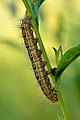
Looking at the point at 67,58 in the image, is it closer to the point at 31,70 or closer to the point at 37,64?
the point at 37,64

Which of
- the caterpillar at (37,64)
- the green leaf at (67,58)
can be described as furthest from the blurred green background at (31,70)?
the green leaf at (67,58)

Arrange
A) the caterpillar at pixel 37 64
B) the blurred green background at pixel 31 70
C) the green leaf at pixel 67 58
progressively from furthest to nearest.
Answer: the blurred green background at pixel 31 70 < the caterpillar at pixel 37 64 < the green leaf at pixel 67 58

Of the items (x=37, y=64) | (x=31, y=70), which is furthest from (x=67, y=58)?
(x=31, y=70)

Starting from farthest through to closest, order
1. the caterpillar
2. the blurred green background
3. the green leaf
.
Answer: the blurred green background
the caterpillar
the green leaf

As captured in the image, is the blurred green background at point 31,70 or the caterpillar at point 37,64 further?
the blurred green background at point 31,70

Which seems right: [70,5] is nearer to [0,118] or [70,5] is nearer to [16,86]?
[0,118]

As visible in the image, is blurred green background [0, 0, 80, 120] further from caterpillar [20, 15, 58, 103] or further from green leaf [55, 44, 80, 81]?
green leaf [55, 44, 80, 81]

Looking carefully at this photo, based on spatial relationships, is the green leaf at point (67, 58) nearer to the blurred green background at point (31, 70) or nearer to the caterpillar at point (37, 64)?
the caterpillar at point (37, 64)

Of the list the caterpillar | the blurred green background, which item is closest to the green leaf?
the caterpillar
